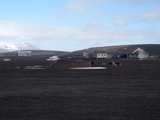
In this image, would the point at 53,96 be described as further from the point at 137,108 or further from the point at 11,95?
the point at 137,108

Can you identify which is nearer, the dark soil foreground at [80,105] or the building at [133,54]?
the dark soil foreground at [80,105]

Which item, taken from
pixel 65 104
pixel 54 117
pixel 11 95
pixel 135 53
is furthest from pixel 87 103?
pixel 135 53

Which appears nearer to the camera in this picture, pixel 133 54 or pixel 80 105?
pixel 80 105

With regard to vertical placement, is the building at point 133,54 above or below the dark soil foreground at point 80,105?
above

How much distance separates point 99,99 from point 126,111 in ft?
9.97

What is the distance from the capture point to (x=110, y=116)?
11.0 metres

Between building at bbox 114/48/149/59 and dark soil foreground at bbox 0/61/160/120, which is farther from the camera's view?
building at bbox 114/48/149/59

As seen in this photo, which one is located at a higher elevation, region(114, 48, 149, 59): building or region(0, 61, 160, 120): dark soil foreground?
region(114, 48, 149, 59): building

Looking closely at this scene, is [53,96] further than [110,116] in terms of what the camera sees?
Yes

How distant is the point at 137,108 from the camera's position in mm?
12469

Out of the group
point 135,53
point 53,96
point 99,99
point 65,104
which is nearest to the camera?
point 65,104

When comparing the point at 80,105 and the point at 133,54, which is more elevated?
the point at 133,54

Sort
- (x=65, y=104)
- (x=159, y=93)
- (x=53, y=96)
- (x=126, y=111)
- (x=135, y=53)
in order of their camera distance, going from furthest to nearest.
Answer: (x=135, y=53), (x=159, y=93), (x=53, y=96), (x=65, y=104), (x=126, y=111)

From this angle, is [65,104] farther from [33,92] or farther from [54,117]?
[33,92]
